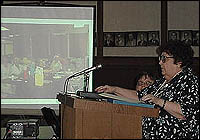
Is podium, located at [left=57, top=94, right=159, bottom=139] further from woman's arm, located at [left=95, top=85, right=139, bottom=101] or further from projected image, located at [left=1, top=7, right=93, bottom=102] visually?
projected image, located at [left=1, top=7, right=93, bottom=102]

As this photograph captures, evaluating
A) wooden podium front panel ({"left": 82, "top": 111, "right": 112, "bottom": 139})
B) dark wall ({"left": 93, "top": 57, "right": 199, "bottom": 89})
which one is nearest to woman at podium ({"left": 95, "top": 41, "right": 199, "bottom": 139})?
wooden podium front panel ({"left": 82, "top": 111, "right": 112, "bottom": 139})

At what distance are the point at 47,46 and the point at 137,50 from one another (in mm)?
1889

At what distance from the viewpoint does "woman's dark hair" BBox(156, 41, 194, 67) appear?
245cm

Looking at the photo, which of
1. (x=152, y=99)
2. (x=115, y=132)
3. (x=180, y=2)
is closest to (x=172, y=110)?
(x=152, y=99)

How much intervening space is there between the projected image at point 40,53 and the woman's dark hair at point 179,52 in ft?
7.34

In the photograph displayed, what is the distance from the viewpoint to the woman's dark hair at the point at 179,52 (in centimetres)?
245

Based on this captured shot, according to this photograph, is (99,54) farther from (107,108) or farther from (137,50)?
(107,108)

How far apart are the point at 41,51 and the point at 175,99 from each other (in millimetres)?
2644

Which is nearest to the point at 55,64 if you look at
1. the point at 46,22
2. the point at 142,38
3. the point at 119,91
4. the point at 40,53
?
the point at 40,53

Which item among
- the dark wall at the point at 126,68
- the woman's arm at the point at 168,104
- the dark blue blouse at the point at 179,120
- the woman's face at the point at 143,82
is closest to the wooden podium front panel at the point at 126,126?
the woman's arm at the point at 168,104

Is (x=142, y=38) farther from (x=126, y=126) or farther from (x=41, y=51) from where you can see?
(x=126, y=126)

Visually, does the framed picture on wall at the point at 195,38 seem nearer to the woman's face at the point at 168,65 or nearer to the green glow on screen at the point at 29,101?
the green glow on screen at the point at 29,101

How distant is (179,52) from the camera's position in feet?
8.05

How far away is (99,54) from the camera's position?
6.02 m
